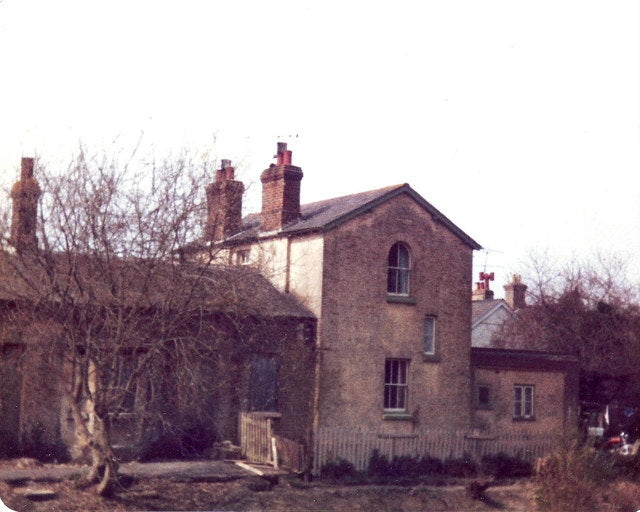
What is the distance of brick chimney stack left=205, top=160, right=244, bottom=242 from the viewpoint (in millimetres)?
17328

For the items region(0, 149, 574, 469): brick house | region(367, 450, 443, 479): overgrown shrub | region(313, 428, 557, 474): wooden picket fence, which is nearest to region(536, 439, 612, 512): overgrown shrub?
region(367, 450, 443, 479): overgrown shrub

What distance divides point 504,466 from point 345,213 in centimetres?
875

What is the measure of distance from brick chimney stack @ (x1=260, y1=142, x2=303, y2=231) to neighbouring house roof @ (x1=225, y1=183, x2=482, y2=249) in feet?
1.22

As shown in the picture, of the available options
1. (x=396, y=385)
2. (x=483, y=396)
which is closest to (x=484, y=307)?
(x=483, y=396)

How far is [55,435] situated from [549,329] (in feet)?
78.6

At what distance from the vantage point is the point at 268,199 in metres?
25.9

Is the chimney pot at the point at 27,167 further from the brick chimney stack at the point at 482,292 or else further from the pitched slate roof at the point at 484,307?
the brick chimney stack at the point at 482,292

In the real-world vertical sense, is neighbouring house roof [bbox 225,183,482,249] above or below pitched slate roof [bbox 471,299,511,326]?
above

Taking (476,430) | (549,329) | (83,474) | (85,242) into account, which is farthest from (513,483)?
(549,329)

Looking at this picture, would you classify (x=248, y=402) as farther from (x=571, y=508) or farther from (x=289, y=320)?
(x=571, y=508)

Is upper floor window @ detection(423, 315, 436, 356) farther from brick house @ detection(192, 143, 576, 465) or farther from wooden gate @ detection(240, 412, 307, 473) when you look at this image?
wooden gate @ detection(240, 412, 307, 473)

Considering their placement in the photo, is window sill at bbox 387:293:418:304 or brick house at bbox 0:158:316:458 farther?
window sill at bbox 387:293:418:304

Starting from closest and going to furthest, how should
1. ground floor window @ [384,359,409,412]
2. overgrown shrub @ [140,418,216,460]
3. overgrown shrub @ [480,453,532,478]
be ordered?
overgrown shrub @ [140,418,216,460], overgrown shrub @ [480,453,532,478], ground floor window @ [384,359,409,412]

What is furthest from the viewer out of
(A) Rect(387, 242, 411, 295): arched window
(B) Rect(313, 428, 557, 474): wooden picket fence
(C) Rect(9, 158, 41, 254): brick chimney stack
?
(A) Rect(387, 242, 411, 295): arched window
